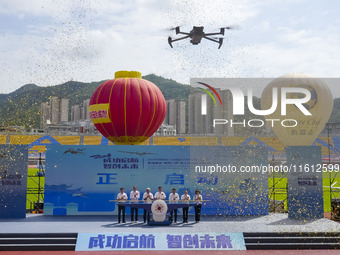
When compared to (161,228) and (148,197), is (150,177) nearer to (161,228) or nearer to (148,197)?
(148,197)

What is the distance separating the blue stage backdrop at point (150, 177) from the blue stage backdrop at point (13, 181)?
3.68 feet

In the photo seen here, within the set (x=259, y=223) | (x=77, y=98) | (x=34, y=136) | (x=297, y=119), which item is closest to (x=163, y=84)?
(x=77, y=98)

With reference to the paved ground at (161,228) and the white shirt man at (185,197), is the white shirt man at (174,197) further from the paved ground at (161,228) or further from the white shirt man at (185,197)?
the paved ground at (161,228)

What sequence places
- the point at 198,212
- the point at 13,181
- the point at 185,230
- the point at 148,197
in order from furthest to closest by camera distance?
the point at 13,181, the point at 148,197, the point at 198,212, the point at 185,230

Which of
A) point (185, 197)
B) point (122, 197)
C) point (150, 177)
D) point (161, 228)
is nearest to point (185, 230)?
point (161, 228)

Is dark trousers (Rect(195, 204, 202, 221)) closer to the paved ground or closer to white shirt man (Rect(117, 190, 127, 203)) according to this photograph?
the paved ground

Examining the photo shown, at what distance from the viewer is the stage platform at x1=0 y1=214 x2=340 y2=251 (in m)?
13.1

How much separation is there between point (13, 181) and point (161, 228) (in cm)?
→ 727

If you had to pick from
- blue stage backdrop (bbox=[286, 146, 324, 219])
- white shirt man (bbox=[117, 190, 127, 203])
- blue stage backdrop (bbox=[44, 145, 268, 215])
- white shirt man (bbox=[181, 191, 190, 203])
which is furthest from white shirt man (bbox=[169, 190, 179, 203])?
blue stage backdrop (bbox=[286, 146, 324, 219])

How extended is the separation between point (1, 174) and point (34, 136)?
39066mm

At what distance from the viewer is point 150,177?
17812mm

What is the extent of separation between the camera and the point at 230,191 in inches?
697

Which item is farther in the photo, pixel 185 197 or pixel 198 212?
A: pixel 185 197

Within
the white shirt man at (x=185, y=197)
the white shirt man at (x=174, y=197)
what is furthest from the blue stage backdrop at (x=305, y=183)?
the white shirt man at (x=174, y=197)
